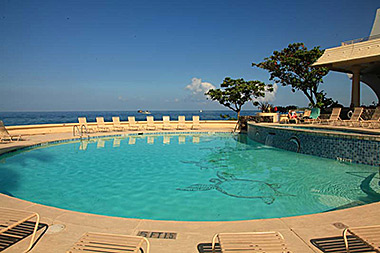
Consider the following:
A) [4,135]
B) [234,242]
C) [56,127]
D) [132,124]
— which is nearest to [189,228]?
[234,242]

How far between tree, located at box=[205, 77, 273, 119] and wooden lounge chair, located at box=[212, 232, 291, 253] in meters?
22.1

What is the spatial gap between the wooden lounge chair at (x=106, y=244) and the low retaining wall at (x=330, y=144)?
7963mm

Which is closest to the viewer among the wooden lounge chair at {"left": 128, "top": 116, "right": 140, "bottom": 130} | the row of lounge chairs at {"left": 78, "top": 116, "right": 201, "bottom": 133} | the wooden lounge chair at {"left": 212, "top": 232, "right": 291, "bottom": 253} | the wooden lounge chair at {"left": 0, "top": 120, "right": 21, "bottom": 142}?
the wooden lounge chair at {"left": 212, "top": 232, "right": 291, "bottom": 253}

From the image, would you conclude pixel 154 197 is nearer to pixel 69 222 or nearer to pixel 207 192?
pixel 207 192

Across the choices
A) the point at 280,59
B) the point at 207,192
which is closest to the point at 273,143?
the point at 207,192

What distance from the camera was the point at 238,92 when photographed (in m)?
23.4

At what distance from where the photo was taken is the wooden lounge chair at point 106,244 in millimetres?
1882

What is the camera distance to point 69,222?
296cm

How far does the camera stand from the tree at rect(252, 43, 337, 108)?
2030cm

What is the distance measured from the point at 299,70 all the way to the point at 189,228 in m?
Result: 21.7

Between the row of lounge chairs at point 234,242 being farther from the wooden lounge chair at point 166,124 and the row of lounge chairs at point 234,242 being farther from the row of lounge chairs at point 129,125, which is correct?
the wooden lounge chair at point 166,124

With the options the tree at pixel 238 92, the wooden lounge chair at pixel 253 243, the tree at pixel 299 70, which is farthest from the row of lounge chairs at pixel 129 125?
the wooden lounge chair at pixel 253 243

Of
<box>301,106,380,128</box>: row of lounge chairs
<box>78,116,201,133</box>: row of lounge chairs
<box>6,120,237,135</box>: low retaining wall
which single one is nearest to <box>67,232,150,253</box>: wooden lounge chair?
<box>301,106,380,128</box>: row of lounge chairs

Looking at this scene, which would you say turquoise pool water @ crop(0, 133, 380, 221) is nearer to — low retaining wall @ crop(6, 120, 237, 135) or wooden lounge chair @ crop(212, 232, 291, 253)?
wooden lounge chair @ crop(212, 232, 291, 253)
